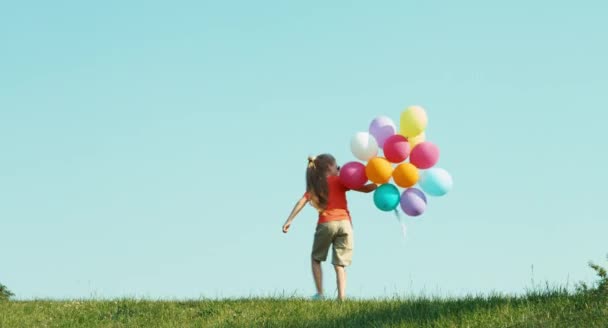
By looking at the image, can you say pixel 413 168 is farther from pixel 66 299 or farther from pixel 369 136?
pixel 66 299

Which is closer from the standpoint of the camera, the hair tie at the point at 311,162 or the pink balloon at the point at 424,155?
the pink balloon at the point at 424,155

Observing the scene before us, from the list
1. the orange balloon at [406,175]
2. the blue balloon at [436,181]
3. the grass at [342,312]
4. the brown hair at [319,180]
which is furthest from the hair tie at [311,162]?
the grass at [342,312]

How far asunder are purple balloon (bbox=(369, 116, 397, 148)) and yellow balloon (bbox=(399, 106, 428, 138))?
8.6 inches

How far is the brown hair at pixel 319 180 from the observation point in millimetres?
11266

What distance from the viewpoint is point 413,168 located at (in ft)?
35.3

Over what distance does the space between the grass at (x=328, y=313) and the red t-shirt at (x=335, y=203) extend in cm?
148

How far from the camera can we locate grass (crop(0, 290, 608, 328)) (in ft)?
27.1

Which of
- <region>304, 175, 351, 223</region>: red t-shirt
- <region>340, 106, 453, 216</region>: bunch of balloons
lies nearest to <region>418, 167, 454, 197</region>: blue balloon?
<region>340, 106, 453, 216</region>: bunch of balloons

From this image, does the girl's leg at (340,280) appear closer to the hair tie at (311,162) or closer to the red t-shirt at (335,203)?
the red t-shirt at (335,203)

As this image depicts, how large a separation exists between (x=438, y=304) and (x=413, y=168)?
2287mm

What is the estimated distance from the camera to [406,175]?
1070 cm

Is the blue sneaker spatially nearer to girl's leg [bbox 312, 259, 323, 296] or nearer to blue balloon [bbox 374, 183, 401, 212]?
girl's leg [bbox 312, 259, 323, 296]

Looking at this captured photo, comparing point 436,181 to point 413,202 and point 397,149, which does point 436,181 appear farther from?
point 397,149

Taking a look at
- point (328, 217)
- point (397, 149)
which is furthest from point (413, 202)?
point (328, 217)
